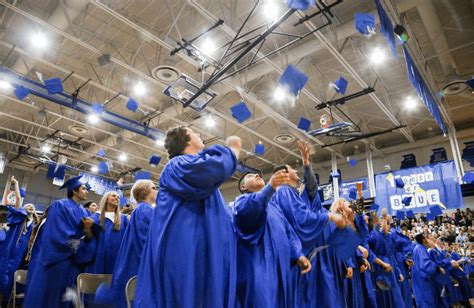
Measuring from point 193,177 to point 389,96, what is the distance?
33.9ft

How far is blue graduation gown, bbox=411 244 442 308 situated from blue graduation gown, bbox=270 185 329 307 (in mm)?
4056

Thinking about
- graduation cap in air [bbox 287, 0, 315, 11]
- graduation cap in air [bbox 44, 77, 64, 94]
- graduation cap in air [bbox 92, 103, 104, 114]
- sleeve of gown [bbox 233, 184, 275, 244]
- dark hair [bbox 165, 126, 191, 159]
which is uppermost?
graduation cap in air [bbox 92, 103, 104, 114]

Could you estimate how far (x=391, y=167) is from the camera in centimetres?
1350

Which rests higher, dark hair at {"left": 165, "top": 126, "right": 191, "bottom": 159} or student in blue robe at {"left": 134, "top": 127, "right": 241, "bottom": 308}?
dark hair at {"left": 165, "top": 126, "right": 191, "bottom": 159}

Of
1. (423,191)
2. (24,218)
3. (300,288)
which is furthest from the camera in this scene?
(423,191)

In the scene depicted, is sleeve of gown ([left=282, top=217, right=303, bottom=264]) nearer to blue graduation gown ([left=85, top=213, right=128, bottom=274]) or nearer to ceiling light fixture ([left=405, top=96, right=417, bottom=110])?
blue graduation gown ([left=85, top=213, right=128, bottom=274])

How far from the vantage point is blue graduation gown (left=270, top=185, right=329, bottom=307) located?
2.59m

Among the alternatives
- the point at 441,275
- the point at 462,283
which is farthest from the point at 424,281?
the point at 462,283

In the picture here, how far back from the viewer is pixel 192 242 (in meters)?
1.50

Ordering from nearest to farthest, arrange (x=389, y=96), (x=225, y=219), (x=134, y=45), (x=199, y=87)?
(x=225, y=219) < (x=199, y=87) < (x=134, y=45) < (x=389, y=96)

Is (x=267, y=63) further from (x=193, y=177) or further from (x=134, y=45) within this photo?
(x=193, y=177)

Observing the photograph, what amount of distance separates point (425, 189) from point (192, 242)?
11705 mm

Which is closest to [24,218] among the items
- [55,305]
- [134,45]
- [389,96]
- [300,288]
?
[55,305]

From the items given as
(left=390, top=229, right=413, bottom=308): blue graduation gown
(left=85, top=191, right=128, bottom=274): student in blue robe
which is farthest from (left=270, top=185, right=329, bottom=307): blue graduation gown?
(left=390, top=229, right=413, bottom=308): blue graduation gown
